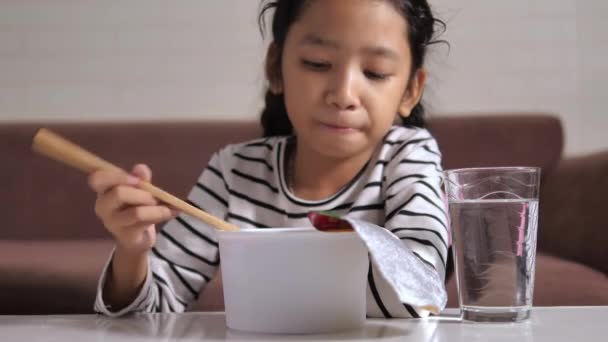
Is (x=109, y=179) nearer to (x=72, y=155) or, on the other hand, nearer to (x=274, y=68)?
(x=72, y=155)

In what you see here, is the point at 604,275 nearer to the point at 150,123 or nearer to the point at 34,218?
the point at 150,123

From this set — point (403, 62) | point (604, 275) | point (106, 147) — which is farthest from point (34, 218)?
point (604, 275)

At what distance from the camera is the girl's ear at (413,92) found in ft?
3.66

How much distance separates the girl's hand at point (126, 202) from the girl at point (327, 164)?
0.11ft

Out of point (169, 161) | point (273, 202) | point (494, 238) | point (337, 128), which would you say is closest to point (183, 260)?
point (273, 202)

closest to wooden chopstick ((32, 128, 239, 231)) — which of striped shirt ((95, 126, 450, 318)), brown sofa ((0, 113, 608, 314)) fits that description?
striped shirt ((95, 126, 450, 318))

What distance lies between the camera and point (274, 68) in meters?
1.14

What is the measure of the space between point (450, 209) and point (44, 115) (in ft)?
5.65

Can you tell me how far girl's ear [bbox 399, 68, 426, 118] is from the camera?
112cm

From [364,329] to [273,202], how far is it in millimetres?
512

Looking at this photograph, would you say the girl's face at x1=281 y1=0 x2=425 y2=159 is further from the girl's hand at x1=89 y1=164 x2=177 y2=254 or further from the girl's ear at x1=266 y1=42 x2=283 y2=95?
the girl's hand at x1=89 y1=164 x2=177 y2=254

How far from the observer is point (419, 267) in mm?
560

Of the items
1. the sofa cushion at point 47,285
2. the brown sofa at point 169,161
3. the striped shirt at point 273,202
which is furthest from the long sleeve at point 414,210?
the brown sofa at point 169,161

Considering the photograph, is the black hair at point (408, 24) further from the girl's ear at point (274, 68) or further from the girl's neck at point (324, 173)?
the girl's neck at point (324, 173)
